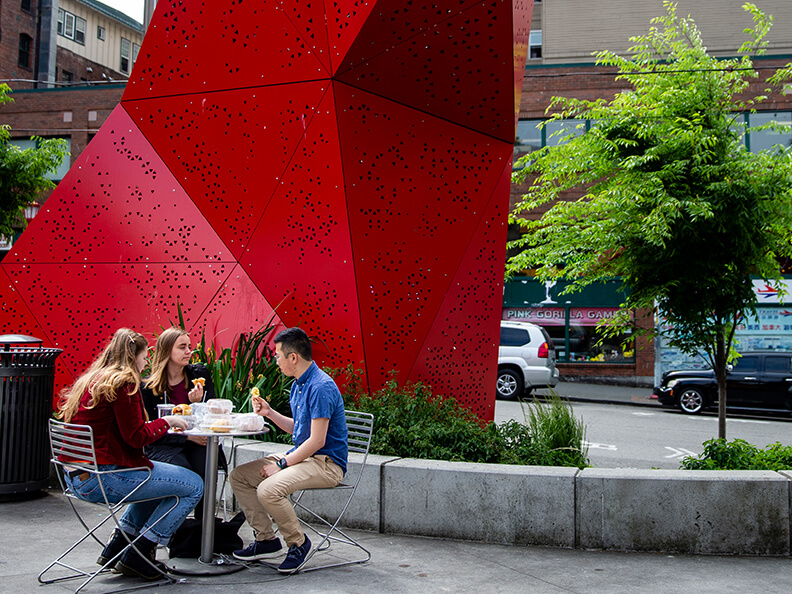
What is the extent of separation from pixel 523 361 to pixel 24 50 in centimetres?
3425

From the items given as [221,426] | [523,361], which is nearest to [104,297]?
[221,426]

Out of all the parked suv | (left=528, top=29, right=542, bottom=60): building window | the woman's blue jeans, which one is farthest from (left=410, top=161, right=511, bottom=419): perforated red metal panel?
(left=528, top=29, right=542, bottom=60): building window

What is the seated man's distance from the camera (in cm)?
466

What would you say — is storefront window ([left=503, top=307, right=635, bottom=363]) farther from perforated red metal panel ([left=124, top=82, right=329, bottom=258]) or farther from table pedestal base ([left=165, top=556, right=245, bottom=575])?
table pedestal base ([left=165, top=556, right=245, bottom=575])

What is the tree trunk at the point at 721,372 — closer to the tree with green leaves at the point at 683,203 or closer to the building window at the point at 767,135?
the tree with green leaves at the point at 683,203

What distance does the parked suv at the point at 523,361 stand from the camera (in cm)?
1884

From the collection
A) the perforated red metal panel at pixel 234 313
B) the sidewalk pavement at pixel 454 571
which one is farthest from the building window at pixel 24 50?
the sidewalk pavement at pixel 454 571

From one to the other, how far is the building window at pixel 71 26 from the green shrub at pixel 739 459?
44912 millimetres

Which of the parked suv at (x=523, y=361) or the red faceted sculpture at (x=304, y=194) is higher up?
the red faceted sculpture at (x=304, y=194)

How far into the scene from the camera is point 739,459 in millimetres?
6535

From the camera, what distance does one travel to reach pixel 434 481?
18.6ft

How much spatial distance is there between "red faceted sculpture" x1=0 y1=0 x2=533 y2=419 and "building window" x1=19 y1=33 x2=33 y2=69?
36.7 meters

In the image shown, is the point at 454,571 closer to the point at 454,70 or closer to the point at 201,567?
the point at 201,567

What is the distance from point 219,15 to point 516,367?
12.9 m
